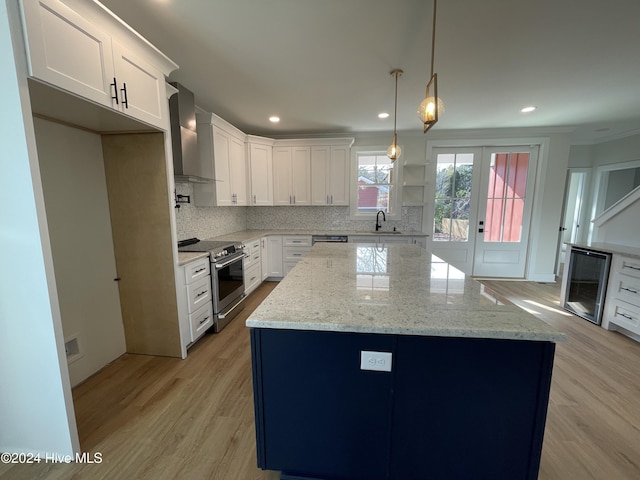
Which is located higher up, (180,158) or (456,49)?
(456,49)

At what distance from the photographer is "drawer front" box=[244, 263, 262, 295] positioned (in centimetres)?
347

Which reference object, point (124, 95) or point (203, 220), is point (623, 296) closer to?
point (124, 95)

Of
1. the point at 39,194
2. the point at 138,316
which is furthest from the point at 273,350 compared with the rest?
the point at 138,316

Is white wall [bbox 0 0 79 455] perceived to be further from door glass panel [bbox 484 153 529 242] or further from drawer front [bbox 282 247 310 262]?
door glass panel [bbox 484 153 529 242]

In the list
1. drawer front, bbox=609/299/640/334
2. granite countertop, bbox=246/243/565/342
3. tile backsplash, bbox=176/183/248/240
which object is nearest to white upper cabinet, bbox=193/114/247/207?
tile backsplash, bbox=176/183/248/240

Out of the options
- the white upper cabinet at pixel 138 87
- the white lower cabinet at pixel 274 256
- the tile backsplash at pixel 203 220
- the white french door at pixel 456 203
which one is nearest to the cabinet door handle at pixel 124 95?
the white upper cabinet at pixel 138 87

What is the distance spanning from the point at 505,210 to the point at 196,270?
16.4 feet

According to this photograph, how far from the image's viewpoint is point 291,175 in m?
Result: 4.31

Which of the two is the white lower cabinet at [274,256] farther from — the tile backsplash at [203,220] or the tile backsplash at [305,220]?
the tile backsplash at [203,220]

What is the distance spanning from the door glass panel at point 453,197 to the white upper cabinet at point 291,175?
2.35m

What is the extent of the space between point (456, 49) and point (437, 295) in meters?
2.04

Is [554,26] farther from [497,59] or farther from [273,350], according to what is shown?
[273,350]

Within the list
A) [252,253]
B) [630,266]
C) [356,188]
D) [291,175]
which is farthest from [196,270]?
[630,266]

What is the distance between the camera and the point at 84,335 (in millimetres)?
1934
